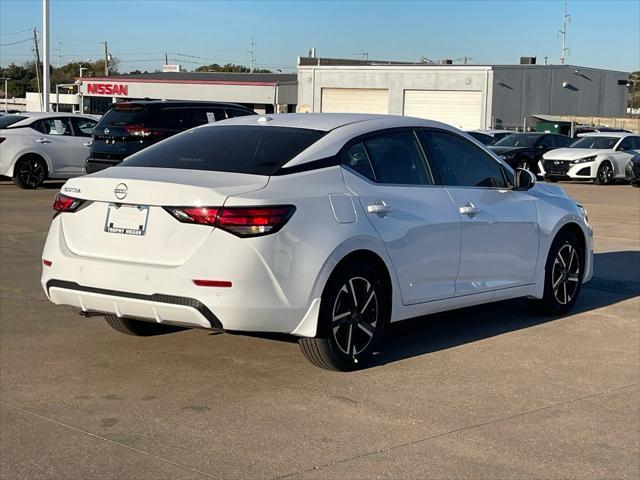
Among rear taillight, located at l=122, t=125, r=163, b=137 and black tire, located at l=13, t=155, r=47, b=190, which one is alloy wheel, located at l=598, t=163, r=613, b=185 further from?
black tire, located at l=13, t=155, r=47, b=190

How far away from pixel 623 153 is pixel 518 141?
354 centimetres

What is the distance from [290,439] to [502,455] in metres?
1.09

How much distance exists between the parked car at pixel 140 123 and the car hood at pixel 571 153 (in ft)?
43.9

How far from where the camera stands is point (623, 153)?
28578mm

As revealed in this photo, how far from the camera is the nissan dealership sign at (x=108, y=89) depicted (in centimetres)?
7522

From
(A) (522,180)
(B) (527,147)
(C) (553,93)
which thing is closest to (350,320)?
(A) (522,180)

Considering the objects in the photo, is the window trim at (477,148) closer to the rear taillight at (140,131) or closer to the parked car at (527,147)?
the rear taillight at (140,131)

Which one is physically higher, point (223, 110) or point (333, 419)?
point (223, 110)

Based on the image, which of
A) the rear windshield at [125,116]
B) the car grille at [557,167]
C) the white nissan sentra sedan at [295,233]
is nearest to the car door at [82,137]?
the rear windshield at [125,116]

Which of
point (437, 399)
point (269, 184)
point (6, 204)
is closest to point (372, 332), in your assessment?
point (437, 399)

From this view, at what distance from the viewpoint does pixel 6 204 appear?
1691 centimetres

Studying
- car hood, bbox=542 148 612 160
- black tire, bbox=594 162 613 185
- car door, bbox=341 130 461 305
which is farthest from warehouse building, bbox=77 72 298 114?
car door, bbox=341 130 461 305

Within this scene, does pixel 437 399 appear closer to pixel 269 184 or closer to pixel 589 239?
pixel 269 184

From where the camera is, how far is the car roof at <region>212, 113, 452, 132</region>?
6793mm
